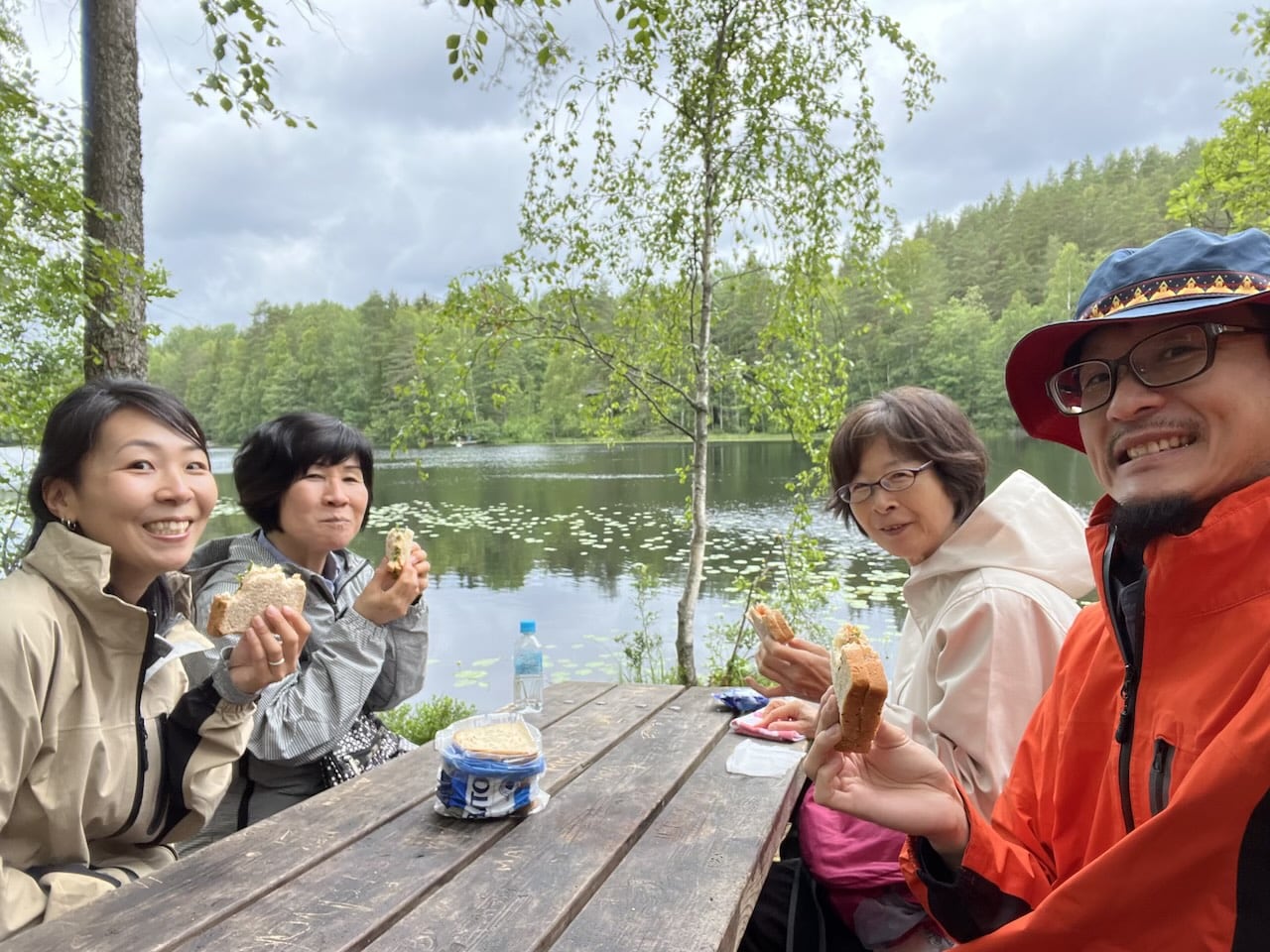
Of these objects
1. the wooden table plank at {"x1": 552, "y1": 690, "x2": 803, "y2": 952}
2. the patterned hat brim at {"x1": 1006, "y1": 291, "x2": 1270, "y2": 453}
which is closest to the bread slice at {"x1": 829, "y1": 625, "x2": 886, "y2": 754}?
the wooden table plank at {"x1": 552, "y1": 690, "x2": 803, "y2": 952}

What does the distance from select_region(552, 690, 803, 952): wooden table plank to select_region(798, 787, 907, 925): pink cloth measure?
14 centimetres

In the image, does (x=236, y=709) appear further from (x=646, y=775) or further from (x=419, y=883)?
(x=646, y=775)

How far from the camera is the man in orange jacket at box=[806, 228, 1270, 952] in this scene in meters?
1.10

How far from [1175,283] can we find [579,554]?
39.5ft

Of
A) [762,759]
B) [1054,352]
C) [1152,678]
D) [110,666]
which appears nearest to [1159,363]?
[1054,352]

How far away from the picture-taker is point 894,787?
1562 mm

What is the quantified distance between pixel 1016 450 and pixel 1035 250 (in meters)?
27.7

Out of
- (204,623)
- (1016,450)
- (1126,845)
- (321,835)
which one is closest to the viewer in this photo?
(1126,845)

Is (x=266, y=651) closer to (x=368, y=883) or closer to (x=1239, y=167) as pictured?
(x=368, y=883)

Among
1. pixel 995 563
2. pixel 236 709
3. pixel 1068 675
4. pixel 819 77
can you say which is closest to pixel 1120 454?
pixel 1068 675

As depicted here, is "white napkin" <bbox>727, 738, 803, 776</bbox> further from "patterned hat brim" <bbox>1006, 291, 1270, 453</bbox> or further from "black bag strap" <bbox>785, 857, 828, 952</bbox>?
"patterned hat brim" <bbox>1006, 291, 1270, 453</bbox>

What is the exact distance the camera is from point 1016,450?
89.0ft

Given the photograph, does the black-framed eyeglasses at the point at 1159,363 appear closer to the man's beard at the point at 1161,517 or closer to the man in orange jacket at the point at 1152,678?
the man in orange jacket at the point at 1152,678

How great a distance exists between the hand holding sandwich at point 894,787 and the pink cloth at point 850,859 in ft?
1.60
